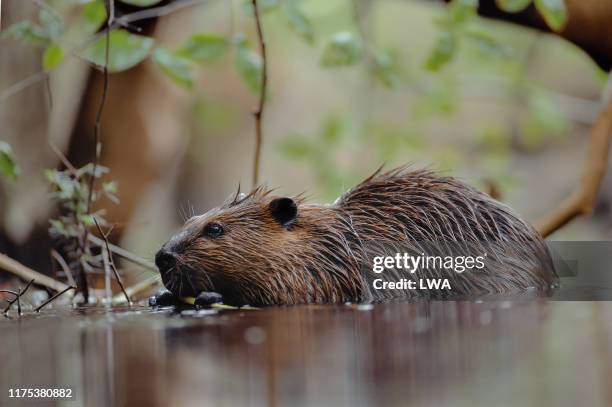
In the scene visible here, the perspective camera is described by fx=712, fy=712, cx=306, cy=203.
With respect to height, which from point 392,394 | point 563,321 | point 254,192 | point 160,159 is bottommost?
point 392,394

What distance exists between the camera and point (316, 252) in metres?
1.93

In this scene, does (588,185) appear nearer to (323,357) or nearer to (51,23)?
(323,357)

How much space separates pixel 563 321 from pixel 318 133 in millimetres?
1007

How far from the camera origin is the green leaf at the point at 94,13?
222cm

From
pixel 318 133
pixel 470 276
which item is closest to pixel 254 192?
pixel 318 133

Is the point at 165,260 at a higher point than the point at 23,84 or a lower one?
lower

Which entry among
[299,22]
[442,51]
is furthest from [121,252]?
[442,51]

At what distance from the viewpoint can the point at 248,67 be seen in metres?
2.24

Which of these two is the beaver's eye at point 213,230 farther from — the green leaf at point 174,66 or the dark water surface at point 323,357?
the green leaf at point 174,66

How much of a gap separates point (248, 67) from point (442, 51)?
622 mm

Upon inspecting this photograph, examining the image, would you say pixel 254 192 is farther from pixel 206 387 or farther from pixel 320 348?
pixel 206 387

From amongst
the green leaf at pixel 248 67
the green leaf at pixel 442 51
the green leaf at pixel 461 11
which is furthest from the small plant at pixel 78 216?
the green leaf at pixel 461 11

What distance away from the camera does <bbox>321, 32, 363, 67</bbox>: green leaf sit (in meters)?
2.29

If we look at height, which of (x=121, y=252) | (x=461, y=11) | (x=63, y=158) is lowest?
(x=121, y=252)
